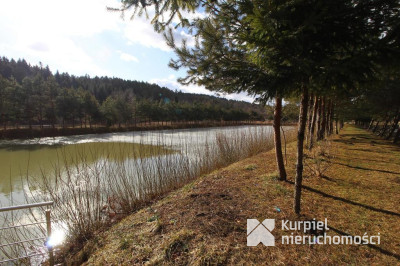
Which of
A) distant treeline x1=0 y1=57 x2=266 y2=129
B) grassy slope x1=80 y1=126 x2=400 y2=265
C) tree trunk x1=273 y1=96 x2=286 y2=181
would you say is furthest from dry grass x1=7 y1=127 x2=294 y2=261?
distant treeline x1=0 y1=57 x2=266 y2=129

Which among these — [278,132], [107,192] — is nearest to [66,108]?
[107,192]

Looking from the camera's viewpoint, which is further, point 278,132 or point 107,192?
point 107,192

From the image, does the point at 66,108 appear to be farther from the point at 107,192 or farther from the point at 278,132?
the point at 278,132

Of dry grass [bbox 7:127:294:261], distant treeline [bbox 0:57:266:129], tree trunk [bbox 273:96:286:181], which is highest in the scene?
distant treeline [bbox 0:57:266:129]

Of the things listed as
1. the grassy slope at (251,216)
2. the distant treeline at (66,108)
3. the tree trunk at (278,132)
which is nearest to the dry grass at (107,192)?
the grassy slope at (251,216)

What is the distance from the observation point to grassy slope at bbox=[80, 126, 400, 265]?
173cm

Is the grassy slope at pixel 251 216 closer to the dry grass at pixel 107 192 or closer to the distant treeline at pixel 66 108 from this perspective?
the dry grass at pixel 107 192

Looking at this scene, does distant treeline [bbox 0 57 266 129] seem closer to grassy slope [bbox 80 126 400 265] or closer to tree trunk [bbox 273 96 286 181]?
tree trunk [bbox 273 96 286 181]

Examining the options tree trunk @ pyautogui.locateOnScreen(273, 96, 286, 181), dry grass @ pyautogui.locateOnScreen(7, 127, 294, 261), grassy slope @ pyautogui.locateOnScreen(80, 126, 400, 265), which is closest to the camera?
grassy slope @ pyautogui.locateOnScreen(80, 126, 400, 265)

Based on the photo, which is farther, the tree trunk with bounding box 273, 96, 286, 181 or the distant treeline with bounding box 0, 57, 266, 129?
the distant treeline with bounding box 0, 57, 266, 129

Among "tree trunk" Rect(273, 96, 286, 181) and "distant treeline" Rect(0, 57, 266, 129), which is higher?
"distant treeline" Rect(0, 57, 266, 129)

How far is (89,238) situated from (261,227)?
2.74 meters

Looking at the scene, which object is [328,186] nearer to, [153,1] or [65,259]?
[153,1]

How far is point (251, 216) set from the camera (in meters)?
2.38
